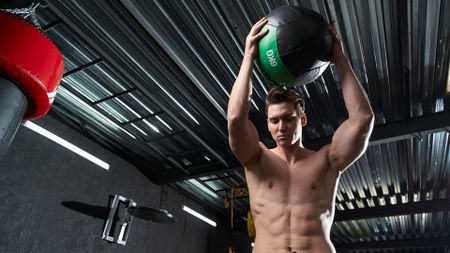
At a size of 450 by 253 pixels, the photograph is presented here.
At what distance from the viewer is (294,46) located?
5.27 ft

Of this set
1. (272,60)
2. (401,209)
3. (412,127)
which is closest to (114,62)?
(272,60)

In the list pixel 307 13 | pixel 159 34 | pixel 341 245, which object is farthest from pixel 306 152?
pixel 341 245

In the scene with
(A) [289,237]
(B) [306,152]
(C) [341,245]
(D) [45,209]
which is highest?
(C) [341,245]

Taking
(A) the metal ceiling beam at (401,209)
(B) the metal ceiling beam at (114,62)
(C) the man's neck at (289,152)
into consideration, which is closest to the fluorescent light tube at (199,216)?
(B) the metal ceiling beam at (114,62)

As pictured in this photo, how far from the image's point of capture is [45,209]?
410cm

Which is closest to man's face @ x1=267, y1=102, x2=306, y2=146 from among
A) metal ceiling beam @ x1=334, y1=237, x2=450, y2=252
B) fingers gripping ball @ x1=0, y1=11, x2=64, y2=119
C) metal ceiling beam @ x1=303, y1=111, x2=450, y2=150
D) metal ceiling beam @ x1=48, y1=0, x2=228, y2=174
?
fingers gripping ball @ x1=0, y1=11, x2=64, y2=119

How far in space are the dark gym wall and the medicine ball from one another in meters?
3.45

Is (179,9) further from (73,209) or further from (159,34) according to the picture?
(73,209)

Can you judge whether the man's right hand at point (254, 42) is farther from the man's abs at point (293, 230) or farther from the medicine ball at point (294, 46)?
the man's abs at point (293, 230)

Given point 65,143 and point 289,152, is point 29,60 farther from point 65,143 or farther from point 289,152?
point 65,143

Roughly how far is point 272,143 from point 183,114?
1296 millimetres

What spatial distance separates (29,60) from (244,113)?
4.19 ft

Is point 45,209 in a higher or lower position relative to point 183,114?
lower

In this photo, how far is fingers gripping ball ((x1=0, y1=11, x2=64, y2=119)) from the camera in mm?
1842
